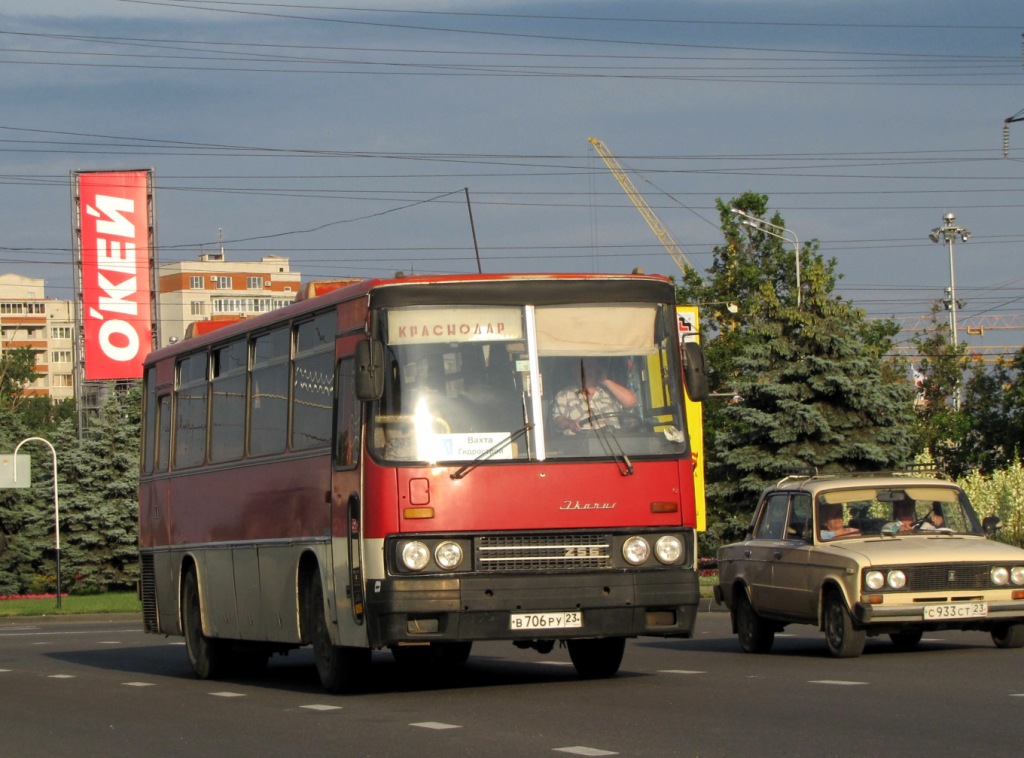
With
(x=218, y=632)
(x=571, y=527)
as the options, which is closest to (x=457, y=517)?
(x=571, y=527)

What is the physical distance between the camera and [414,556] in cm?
1380

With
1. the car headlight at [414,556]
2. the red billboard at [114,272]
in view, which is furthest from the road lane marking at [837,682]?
the red billboard at [114,272]

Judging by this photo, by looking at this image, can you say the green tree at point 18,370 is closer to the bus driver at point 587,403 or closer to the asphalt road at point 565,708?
the asphalt road at point 565,708

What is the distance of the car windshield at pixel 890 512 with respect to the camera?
18234mm

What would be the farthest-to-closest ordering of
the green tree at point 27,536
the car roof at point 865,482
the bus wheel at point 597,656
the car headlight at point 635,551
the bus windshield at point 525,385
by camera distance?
the green tree at point 27,536
the car roof at point 865,482
the bus wheel at point 597,656
the car headlight at point 635,551
the bus windshield at point 525,385

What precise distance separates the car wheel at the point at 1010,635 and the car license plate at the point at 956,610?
2.54ft

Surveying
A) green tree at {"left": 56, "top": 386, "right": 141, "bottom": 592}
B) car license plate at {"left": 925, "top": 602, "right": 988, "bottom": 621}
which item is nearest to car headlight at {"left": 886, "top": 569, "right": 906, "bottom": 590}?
car license plate at {"left": 925, "top": 602, "right": 988, "bottom": 621}

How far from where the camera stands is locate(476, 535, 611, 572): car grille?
45.8ft

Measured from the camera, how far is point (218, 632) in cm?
1795

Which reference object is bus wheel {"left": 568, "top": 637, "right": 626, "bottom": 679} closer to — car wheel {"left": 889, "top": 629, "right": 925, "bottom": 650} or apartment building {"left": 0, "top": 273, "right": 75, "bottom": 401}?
car wheel {"left": 889, "top": 629, "right": 925, "bottom": 650}

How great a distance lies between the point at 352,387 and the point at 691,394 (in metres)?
2.62

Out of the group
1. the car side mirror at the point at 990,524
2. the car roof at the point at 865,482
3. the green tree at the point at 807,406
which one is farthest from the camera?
the green tree at the point at 807,406

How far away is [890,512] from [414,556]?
6.34 meters

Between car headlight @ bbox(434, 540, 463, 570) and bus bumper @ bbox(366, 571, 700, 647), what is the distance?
0.37ft
